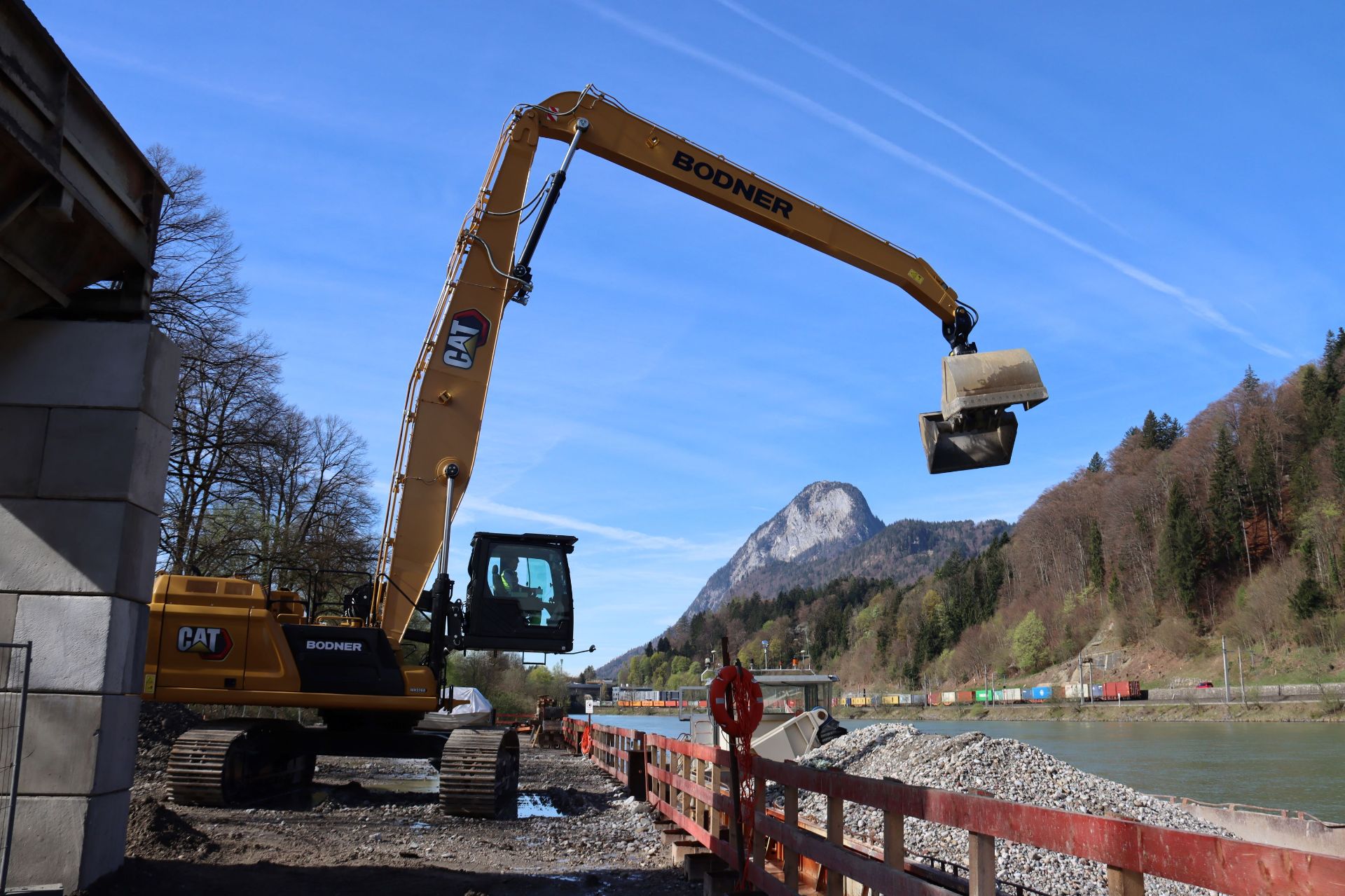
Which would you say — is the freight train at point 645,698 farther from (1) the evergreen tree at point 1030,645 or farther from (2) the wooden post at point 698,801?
(2) the wooden post at point 698,801

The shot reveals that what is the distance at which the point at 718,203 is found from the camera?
45.7ft

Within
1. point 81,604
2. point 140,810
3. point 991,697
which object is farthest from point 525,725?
point 991,697

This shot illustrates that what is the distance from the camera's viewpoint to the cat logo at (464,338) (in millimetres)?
12516

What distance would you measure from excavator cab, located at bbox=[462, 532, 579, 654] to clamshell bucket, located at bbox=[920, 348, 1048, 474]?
426 centimetres

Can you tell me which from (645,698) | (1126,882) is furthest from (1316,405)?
(645,698)

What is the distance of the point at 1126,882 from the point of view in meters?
3.22

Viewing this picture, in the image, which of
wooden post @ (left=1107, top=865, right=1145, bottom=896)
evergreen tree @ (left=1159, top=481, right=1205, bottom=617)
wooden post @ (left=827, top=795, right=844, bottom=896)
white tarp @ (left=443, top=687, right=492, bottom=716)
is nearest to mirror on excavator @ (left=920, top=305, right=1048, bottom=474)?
wooden post @ (left=827, top=795, right=844, bottom=896)

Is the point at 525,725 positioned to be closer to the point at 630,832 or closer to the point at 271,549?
the point at 271,549

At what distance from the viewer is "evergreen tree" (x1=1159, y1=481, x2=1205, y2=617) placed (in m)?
86.2

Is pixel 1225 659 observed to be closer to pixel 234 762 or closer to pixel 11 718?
pixel 234 762

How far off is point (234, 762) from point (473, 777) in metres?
3.03

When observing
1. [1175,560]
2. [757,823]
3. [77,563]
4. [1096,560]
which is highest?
[1096,560]

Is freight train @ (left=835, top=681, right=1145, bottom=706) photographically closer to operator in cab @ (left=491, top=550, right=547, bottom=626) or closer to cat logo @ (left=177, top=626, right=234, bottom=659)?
operator in cab @ (left=491, top=550, right=547, bottom=626)

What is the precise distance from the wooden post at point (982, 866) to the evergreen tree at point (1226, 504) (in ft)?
313
